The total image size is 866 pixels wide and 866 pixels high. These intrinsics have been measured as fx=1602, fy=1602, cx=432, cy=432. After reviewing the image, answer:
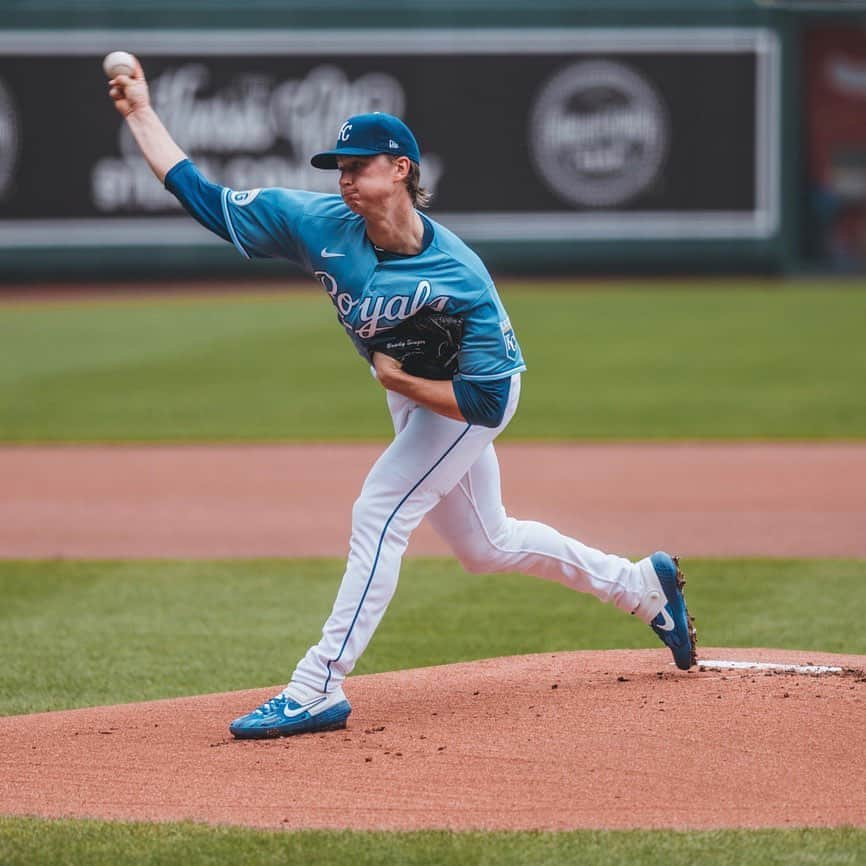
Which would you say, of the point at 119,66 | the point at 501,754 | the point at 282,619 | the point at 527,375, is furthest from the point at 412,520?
the point at 527,375

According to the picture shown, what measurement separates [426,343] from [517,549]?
823mm

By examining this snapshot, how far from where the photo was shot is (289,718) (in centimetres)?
472

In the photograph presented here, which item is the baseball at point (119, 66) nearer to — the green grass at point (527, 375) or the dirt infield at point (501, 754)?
the dirt infield at point (501, 754)

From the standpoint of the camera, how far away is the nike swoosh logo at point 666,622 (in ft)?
17.6

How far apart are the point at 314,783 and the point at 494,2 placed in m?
20.2

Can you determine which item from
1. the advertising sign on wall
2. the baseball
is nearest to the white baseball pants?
the baseball

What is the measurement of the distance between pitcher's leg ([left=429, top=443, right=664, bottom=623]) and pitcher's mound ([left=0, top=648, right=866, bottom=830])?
0.31m

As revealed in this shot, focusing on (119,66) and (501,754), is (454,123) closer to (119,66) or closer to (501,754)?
(119,66)

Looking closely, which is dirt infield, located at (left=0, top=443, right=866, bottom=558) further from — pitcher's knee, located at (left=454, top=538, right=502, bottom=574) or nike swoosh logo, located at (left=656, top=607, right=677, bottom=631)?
pitcher's knee, located at (left=454, top=538, right=502, bottom=574)

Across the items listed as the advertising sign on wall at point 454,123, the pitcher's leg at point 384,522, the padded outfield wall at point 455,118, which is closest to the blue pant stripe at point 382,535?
the pitcher's leg at point 384,522

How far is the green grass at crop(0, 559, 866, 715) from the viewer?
597 centimetres

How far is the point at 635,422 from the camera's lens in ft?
41.7

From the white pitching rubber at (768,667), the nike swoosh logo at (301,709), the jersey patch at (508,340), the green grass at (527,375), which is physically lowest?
the green grass at (527,375)

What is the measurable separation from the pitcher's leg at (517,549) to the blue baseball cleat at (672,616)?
0.03 m
